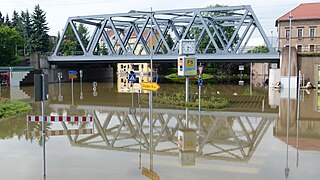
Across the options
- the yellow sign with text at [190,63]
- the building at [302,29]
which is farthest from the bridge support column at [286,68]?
the building at [302,29]

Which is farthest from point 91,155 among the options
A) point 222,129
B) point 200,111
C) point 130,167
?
point 200,111

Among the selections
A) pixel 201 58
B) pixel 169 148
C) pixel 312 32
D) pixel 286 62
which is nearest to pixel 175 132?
pixel 169 148

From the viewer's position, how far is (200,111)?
2209cm

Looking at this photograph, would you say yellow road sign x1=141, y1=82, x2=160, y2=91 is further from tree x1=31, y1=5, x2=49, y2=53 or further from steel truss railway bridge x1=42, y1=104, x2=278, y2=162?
tree x1=31, y1=5, x2=49, y2=53

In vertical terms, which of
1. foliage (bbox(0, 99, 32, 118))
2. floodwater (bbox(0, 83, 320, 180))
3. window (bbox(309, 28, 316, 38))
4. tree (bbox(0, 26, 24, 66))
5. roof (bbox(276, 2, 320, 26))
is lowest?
floodwater (bbox(0, 83, 320, 180))

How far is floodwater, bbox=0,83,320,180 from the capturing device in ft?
32.1

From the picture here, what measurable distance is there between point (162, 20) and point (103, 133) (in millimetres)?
39375

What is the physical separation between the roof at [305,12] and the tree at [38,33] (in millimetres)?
44190

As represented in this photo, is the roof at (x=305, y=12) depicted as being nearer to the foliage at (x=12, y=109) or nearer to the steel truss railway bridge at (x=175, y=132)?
the steel truss railway bridge at (x=175, y=132)

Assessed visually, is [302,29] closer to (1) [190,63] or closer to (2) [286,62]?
(2) [286,62]

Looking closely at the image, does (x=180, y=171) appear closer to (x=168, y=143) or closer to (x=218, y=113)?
(x=168, y=143)

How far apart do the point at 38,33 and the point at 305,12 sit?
49792mm

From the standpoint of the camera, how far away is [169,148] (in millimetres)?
12586

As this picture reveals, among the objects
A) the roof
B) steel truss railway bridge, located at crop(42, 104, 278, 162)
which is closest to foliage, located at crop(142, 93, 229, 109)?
steel truss railway bridge, located at crop(42, 104, 278, 162)
